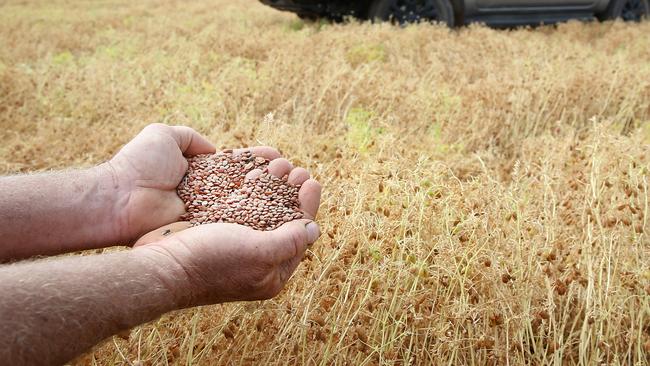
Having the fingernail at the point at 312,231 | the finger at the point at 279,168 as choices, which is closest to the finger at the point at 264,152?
the finger at the point at 279,168

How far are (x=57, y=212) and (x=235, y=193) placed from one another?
2.12ft

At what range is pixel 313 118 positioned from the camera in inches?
173

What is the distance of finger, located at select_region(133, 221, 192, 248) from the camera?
2.14 meters

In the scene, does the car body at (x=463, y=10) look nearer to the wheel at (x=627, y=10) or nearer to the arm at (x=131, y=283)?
the wheel at (x=627, y=10)

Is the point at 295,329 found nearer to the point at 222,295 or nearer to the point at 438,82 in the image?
the point at 222,295

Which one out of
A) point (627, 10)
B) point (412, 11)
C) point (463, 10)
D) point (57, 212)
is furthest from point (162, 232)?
point (627, 10)

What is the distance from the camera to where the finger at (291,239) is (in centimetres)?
190

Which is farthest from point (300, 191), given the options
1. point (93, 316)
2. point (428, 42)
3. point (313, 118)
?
point (428, 42)

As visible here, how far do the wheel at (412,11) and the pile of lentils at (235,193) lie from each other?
576 cm

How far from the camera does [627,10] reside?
31.7 ft

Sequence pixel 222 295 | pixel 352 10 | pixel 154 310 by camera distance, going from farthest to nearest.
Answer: pixel 352 10 → pixel 222 295 → pixel 154 310

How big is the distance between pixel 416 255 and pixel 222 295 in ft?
2.87

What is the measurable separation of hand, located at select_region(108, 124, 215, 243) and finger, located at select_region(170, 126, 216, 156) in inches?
2.0

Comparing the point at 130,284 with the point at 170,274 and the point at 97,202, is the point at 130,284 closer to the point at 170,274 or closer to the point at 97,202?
the point at 170,274
